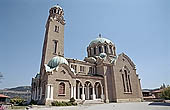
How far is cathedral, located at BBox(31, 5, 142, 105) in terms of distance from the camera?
2388cm

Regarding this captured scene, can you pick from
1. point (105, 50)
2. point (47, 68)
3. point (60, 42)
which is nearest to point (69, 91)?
point (47, 68)

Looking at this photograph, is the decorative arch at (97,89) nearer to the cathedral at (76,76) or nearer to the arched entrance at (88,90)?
the cathedral at (76,76)

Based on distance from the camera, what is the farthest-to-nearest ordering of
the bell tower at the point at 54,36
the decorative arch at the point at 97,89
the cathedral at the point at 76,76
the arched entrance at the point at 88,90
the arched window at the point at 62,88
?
the decorative arch at the point at 97,89 → the bell tower at the point at 54,36 → the arched entrance at the point at 88,90 → the cathedral at the point at 76,76 → the arched window at the point at 62,88

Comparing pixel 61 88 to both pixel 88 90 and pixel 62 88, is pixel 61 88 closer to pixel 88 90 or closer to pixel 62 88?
pixel 62 88

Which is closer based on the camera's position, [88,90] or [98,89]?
[88,90]

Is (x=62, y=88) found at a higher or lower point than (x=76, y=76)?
lower

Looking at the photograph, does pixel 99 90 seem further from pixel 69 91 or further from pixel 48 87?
pixel 48 87

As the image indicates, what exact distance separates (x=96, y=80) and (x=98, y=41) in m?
14.7

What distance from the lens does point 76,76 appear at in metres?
26.5

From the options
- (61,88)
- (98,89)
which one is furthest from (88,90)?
(61,88)

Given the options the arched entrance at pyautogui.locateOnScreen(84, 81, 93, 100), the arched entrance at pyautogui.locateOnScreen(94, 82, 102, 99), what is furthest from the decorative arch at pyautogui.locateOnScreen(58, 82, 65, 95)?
the arched entrance at pyautogui.locateOnScreen(94, 82, 102, 99)

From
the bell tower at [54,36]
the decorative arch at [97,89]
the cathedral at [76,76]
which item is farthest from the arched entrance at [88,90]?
the bell tower at [54,36]

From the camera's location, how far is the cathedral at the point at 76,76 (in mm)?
23883

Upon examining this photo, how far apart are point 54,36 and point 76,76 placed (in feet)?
38.4
